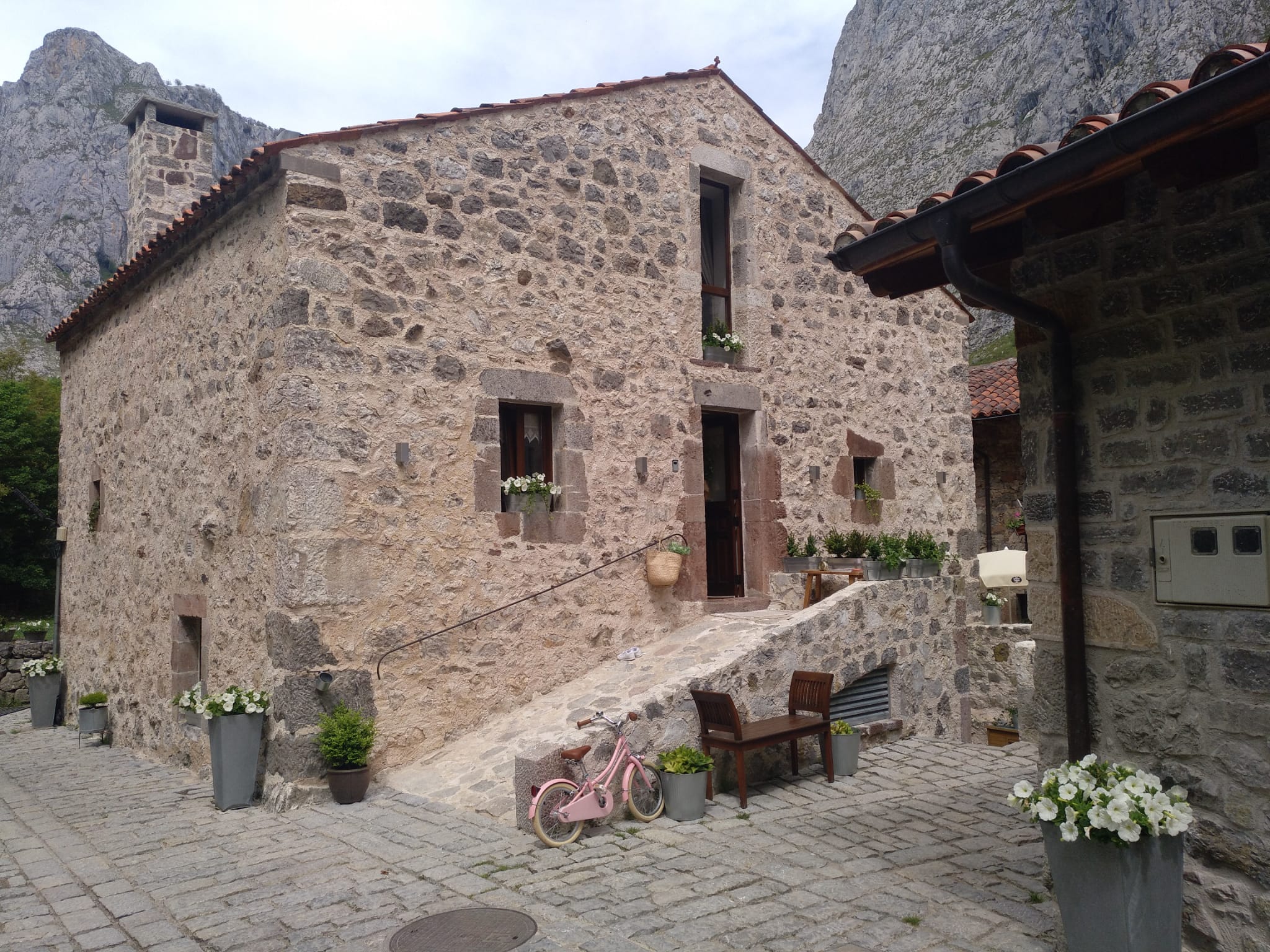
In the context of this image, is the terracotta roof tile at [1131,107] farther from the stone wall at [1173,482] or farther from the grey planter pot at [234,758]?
the grey planter pot at [234,758]

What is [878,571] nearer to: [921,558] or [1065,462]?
[921,558]

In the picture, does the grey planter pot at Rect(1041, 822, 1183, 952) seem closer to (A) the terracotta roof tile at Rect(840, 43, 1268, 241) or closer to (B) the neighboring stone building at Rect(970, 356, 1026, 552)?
(A) the terracotta roof tile at Rect(840, 43, 1268, 241)

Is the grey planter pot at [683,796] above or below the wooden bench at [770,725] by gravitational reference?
below

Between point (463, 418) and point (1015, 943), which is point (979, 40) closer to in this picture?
point (463, 418)

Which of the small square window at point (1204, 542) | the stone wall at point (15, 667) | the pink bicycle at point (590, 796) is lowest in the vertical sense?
the stone wall at point (15, 667)

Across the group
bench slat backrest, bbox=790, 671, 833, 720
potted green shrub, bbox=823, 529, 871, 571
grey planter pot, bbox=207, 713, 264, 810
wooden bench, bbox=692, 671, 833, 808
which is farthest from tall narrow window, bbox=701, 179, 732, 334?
grey planter pot, bbox=207, 713, 264, 810

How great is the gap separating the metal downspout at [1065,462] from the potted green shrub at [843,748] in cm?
333

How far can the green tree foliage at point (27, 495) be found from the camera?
22.6 metres

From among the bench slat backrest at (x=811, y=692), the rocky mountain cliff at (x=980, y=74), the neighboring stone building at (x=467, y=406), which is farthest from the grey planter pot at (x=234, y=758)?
the rocky mountain cliff at (x=980, y=74)

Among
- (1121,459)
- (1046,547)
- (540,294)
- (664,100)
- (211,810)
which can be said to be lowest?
(211,810)

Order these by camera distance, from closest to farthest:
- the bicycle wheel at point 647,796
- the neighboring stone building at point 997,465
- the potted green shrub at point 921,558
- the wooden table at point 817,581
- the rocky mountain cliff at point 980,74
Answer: the bicycle wheel at point 647,796 → the potted green shrub at point 921,558 → the wooden table at point 817,581 → the neighboring stone building at point 997,465 → the rocky mountain cliff at point 980,74

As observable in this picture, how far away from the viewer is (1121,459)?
3906mm

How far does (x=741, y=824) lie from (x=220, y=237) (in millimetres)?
6460

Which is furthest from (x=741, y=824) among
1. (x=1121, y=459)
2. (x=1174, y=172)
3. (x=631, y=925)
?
(x=1174, y=172)
